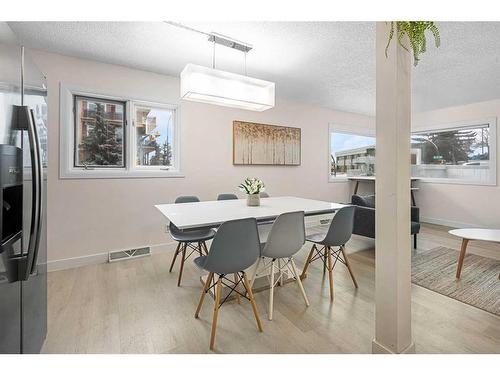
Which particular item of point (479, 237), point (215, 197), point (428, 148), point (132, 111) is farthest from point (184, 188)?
point (428, 148)

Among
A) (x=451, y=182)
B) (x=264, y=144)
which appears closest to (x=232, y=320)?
(x=264, y=144)

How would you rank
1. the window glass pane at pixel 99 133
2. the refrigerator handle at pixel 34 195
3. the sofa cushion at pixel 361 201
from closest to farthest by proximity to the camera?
1. the refrigerator handle at pixel 34 195
2. the window glass pane at pixel 99 133
3. the sofa cushion at pixel 361 201

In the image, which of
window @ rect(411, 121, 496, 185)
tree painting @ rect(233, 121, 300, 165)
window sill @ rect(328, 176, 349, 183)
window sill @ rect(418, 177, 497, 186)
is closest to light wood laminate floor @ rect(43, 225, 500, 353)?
tree painting @ rect(233, 121, 300, 165)

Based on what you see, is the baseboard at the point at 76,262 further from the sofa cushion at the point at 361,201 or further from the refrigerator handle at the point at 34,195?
the sofa cushion at the point at 361,201

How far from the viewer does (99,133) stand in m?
3.11

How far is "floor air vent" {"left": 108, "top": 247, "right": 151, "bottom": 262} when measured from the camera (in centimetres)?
305

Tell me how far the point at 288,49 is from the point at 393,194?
2015mm

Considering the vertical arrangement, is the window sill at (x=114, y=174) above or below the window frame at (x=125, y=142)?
below

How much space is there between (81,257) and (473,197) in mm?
6579

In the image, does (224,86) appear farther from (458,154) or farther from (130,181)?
(458,154)

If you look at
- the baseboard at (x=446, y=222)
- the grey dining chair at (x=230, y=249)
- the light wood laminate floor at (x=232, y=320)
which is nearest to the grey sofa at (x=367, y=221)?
the light wood laminate floor at (x=232, y=320)

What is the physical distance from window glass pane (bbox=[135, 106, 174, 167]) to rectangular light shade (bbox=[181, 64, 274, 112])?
1329 millimetres

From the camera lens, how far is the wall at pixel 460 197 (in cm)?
451
